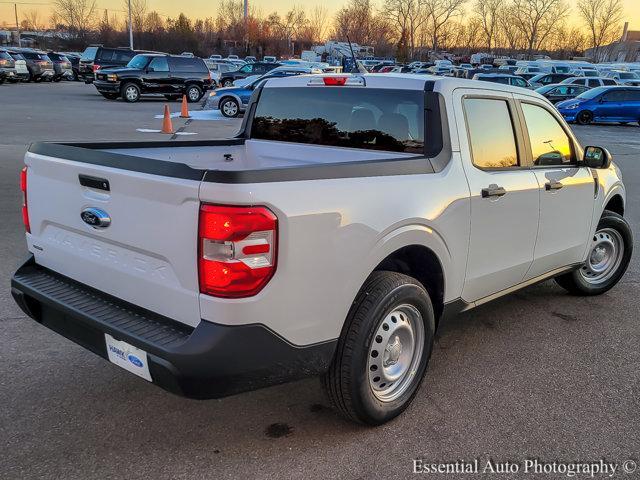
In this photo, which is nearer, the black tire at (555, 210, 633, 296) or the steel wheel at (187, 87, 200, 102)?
the black tire at (555, 210, 633, 296)

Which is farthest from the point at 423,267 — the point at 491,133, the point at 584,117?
the point at 584,117

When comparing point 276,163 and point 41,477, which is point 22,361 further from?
point 276,163

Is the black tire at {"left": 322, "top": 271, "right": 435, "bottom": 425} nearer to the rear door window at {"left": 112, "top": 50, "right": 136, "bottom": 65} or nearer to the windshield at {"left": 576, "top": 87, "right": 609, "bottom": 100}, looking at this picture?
the windshield at {"left": 576, "top": 87, "right": 609, "bottom": 100}

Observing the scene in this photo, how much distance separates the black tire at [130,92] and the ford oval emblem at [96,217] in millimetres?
24107

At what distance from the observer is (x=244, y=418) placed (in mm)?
3166

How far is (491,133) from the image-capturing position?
12.6ft

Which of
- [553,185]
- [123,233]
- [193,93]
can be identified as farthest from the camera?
[193,93]

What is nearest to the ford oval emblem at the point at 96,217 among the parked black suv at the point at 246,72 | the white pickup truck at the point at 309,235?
the white pickup truck at the point at 309,235

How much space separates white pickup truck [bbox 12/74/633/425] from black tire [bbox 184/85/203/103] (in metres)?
23.5

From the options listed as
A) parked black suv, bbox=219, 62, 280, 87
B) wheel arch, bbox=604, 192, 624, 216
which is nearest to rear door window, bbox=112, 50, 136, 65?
parked black suv, bbox=219, 62, 280, 87

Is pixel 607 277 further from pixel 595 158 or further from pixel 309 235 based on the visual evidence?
pixel 309 235

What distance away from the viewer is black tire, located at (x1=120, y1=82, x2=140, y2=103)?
25.1 meters

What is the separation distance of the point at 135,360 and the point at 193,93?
2584 cm

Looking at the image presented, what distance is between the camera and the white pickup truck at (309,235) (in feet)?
7.92
